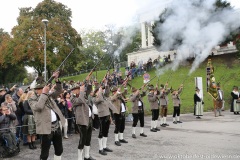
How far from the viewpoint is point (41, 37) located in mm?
39156

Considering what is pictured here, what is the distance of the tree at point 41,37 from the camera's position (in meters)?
38.5

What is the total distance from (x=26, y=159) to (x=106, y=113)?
9.19 feet

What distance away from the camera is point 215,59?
A: 39406 mm

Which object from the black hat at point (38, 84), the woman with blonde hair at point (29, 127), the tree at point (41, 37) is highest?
the tree at point (41, 37)

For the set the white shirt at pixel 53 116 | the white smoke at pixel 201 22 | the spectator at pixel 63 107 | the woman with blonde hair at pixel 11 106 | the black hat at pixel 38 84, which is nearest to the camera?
the white shirt at pixel 53 116

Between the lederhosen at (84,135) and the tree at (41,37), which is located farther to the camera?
the tree at (41,37)

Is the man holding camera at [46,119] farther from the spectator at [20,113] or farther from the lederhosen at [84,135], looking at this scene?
the spectator at [20,113]

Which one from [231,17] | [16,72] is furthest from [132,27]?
[16,72]

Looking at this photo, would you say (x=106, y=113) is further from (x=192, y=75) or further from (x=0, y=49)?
(x=0, y=49)

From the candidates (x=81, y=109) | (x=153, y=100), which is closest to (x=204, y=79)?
(x=153, y=100)

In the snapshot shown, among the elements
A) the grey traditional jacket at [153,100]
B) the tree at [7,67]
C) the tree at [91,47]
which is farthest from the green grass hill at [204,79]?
the tree at [91,47]

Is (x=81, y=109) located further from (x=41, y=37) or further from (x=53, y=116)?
(x=41, y=37)

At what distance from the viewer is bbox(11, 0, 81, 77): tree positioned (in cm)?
3853

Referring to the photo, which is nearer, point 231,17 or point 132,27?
point 231,17
